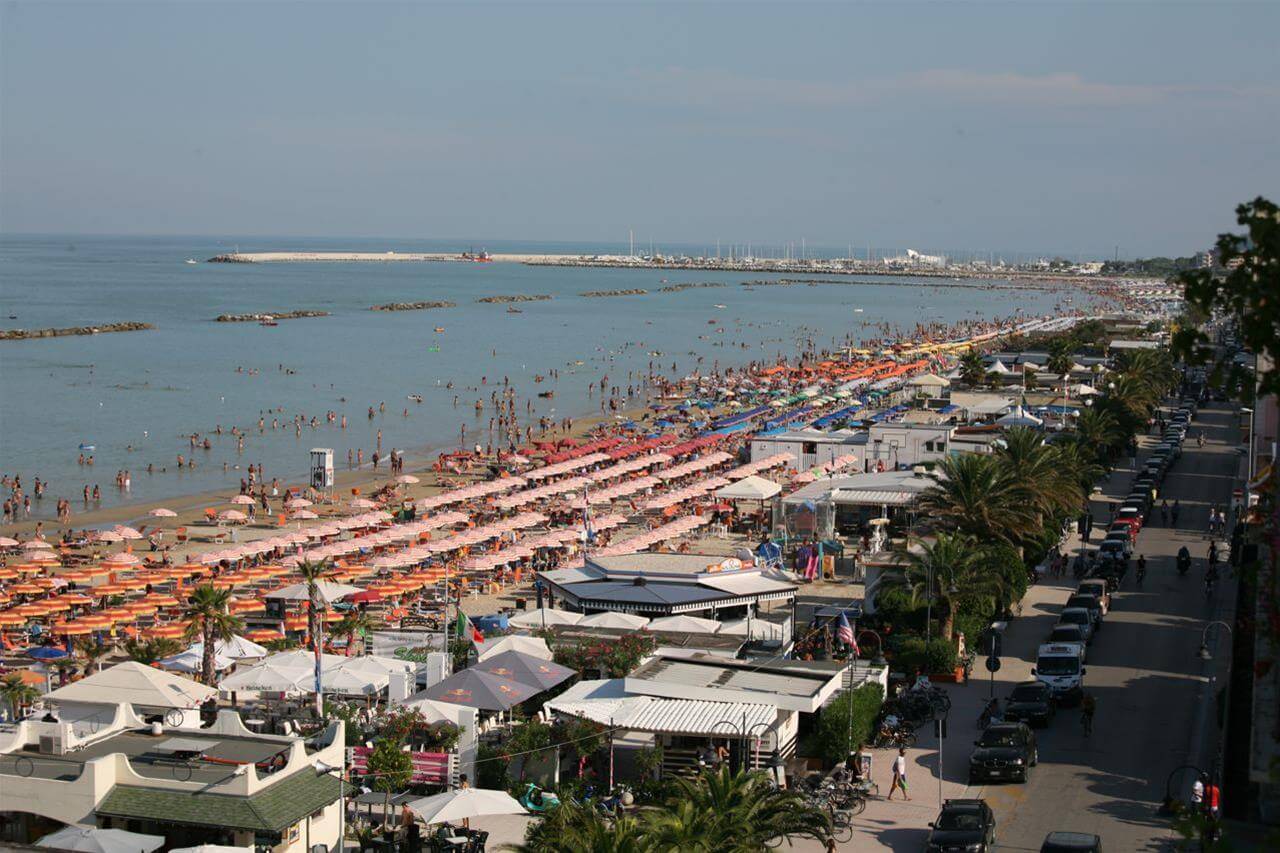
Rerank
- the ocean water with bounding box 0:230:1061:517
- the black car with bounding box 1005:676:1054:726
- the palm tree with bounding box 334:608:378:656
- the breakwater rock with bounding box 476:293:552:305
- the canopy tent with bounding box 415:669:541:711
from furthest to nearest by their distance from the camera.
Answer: the breakwater rock with bounding box 476:293:552:305 → the ocean water with bounding box 0:230:1061:517 → the palm tree with bounding box 334:608:378:656 → the black car with bounding box 1005:676:1054:726 → the canopy tent with bounding box 415:669:541:711

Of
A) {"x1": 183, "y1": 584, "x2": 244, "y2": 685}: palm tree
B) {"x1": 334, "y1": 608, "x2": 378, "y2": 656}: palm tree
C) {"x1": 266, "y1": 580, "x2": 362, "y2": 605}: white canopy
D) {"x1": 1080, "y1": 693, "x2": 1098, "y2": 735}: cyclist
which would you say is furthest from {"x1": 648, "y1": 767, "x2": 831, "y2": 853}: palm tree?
{"x1": 266, "y1": 580, "x2": 362, "y2": 605}: white canopy

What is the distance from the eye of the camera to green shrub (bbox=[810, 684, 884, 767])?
19.5 metres

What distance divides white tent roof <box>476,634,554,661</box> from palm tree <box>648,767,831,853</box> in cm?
703

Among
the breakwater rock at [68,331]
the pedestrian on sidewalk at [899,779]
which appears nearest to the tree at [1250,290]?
the pedestrian on sidewalk at [899,779]

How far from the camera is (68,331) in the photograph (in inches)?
4306

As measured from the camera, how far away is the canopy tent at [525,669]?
21016 mm

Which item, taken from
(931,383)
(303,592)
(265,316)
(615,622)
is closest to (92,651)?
(303,592)

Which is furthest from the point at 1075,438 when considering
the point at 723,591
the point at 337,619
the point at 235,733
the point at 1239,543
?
the point at 235,733

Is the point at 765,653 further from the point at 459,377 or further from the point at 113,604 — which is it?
the point at 459,377

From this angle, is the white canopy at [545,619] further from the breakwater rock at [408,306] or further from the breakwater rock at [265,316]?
the breakwater rock at [408,306]

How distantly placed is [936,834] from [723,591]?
36.1 feet

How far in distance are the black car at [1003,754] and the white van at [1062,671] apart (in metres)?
3.21

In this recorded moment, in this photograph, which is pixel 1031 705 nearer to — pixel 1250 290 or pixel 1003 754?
pixel 1003 754

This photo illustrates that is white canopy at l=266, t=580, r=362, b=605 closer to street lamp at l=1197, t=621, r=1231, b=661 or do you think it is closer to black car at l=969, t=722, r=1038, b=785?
black car at l=969, t=722, r=1038, b=785
